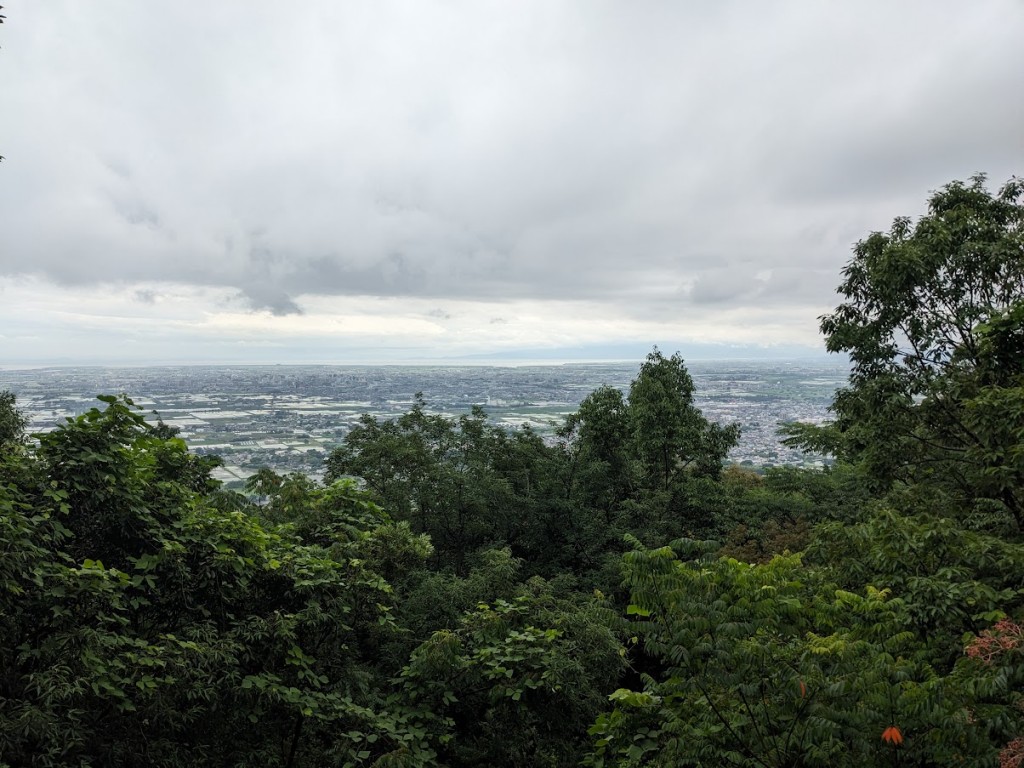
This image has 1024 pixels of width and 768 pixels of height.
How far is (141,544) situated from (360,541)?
119 inches

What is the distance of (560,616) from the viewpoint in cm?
916

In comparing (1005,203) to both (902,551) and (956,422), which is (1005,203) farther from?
(902,551)

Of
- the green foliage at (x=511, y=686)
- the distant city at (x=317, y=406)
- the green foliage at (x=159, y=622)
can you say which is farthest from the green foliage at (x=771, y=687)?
the distant city at (x=317, y=406)

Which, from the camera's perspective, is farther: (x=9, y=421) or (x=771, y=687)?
(x=9, y=421)

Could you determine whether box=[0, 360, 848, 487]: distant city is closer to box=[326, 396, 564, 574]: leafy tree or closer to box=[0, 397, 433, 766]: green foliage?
box=[326, 396, 564, 574]: leafy tree

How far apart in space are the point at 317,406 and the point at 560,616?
47.8 meters

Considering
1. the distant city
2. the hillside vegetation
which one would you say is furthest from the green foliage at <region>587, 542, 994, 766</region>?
the distant city

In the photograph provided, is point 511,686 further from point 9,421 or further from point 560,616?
point 9,421

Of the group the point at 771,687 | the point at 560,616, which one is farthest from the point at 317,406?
the point at 771,687

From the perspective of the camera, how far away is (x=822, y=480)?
2420 centimetres

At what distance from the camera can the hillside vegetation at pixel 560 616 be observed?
4.79 m

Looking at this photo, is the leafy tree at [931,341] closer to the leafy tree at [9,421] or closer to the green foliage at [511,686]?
the green foliage at [511,686]

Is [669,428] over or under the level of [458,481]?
over

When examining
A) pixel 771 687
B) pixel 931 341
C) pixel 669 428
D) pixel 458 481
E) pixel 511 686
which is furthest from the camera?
pixel 669 428
